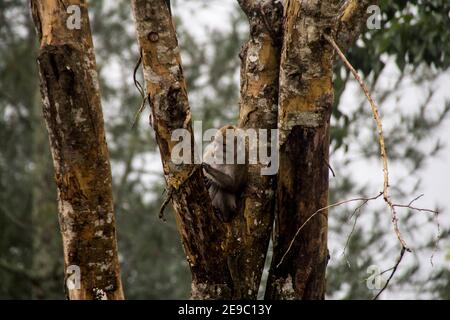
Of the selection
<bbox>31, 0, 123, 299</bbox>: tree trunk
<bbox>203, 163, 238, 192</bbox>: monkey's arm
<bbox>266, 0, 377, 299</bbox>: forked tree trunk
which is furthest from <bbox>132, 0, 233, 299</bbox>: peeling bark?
<bbox>203, 163, 238, 192</bbox>: monkey's arm

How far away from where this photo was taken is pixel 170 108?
4.35 m

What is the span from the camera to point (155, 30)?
4359mm

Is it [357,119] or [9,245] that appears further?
[9,245]

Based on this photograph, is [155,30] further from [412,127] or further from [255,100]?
[412,127]

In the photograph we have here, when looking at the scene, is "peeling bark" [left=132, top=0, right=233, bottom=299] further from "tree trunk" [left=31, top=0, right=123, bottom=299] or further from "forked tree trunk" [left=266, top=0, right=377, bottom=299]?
"forked tree trunk" [left=266, top=0, right=377, bottom=299]

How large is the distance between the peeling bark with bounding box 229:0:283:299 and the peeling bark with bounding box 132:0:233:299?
40cm

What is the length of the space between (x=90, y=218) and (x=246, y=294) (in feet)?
3.81

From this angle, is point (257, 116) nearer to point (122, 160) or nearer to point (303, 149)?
point (303, 149)

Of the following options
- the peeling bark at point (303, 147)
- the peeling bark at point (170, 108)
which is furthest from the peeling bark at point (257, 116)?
the peeling bark at point (170, 108)

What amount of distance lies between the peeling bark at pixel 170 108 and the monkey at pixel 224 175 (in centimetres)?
60

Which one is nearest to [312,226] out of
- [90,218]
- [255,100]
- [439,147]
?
[255,100]

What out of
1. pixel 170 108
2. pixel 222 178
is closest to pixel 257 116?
pixel 222 178

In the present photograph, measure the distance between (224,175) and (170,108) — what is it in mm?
1559
